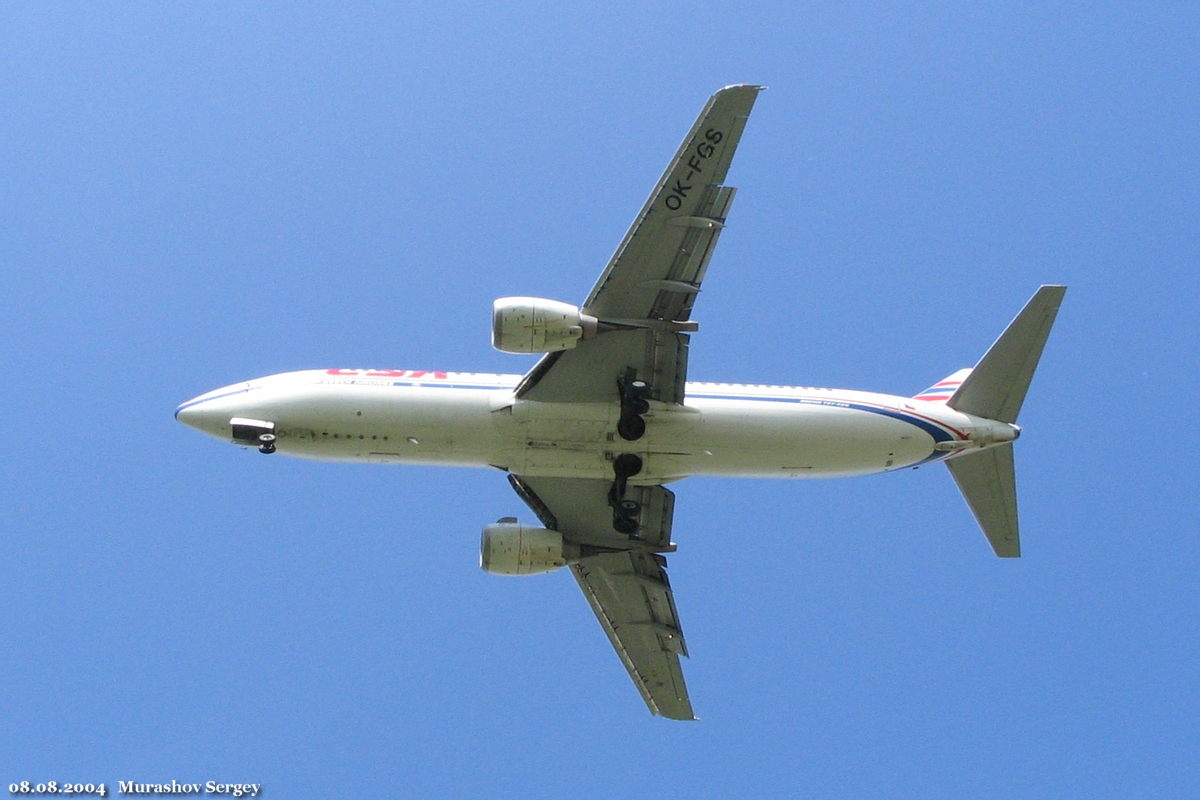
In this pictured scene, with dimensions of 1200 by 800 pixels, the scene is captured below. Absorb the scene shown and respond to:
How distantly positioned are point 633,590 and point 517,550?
5197mm

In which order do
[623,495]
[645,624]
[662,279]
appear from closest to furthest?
[662,279]
[623,495]
[645,624]

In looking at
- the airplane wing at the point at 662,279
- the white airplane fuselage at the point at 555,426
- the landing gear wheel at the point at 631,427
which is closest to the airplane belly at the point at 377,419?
the white airplane fuselage at the point at 555,426

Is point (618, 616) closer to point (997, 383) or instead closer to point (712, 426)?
point (712, 426)

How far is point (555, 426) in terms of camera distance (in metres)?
40.2

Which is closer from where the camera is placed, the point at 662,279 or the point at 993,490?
the point at 662,279

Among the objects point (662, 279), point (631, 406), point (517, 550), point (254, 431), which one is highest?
point (662, 279)

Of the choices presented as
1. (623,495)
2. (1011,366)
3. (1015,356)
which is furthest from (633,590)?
(1015,356)

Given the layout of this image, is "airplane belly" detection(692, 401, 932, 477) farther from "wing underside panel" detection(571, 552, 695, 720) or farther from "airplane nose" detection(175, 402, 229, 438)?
"airplane nose" detection(175, 402, 229, 438)

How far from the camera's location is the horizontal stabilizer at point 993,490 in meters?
42.8

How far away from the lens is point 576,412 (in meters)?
40.2

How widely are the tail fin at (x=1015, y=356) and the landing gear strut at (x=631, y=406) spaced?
987 centimetres

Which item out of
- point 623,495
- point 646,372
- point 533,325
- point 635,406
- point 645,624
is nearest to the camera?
point 533,325

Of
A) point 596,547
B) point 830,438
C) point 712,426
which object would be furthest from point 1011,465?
point 596,547

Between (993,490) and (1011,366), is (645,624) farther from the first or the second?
(1011,366)
